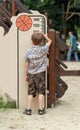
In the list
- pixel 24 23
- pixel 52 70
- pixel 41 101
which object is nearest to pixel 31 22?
pixel 24 23

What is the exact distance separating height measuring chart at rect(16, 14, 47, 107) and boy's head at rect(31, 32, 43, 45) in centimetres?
18

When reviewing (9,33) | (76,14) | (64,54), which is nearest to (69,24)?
(76,14)

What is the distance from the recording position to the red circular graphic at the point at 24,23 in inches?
357

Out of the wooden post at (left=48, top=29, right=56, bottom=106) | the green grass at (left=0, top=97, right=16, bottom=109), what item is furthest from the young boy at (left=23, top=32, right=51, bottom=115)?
the green grass at (left=0, top=97, right=16, bottom=109)

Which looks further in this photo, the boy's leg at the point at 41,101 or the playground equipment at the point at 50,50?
the playground equipment at the point at 50,50

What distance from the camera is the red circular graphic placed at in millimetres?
9070

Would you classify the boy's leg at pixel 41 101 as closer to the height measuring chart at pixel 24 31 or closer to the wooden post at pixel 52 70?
the height measuring chart at pixel 24 31

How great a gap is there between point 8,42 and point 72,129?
2256mm

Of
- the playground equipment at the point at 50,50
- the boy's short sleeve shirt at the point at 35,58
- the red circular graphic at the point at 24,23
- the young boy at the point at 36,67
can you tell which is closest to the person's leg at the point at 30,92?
the young boy at the point at 36,67

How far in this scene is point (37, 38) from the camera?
347 inches

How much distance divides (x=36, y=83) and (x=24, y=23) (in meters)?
1.09

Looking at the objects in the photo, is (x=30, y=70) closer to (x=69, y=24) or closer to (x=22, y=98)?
(x=22, y=98)

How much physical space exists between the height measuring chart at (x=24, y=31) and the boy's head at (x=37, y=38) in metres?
0.18

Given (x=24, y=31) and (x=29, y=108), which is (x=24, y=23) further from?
(x=29, y=108)
